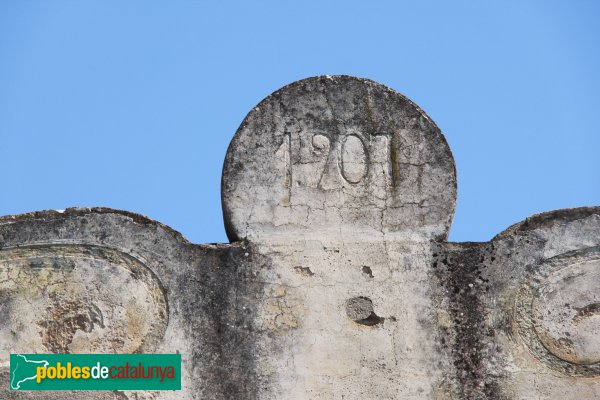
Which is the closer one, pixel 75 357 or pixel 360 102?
pixel 75 357

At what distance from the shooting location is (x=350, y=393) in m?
6.33

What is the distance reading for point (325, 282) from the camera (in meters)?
6.48

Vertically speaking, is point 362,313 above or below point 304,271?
below

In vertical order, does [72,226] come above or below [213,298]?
above

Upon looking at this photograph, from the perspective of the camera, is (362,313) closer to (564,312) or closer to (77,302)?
(564,312)

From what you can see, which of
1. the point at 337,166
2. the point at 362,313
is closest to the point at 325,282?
the point at 362,313

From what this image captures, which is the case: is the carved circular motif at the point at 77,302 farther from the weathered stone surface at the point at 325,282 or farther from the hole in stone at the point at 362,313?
the hole in stone at the point at 362,313

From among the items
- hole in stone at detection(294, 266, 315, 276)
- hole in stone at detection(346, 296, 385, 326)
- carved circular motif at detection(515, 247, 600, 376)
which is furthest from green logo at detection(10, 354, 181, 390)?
carved circular motif at detection(515, 247, 600, 376)

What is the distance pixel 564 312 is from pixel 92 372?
97.7 inches

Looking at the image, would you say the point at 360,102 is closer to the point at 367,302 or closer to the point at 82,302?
the point at 367,302

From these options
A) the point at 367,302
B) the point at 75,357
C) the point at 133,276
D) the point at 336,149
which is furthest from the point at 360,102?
the point at 75,357

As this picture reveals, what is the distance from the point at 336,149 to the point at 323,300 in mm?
830

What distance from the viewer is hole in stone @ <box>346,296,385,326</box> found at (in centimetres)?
645

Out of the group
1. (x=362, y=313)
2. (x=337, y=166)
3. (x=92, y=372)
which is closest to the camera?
(x=92, y=372)
